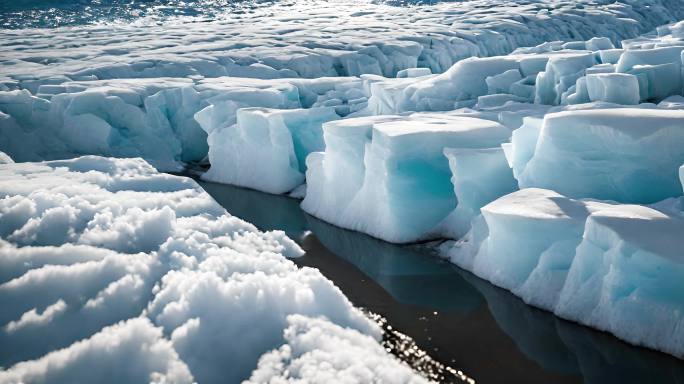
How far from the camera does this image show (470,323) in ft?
16.4

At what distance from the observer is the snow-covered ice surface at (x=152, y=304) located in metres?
3.06

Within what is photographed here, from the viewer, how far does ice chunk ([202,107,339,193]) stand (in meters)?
9.22

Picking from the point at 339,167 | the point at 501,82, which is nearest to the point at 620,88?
the point at 501,82

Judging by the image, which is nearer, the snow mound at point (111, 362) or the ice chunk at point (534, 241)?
the snow mound at point (111, 362)

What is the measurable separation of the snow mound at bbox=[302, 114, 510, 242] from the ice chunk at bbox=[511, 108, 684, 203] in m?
1.13

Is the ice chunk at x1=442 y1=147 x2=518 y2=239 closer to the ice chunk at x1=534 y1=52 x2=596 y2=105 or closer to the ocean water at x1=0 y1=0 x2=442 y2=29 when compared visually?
the ice chunk at x1=534 y1=52 x2=596 y2=105

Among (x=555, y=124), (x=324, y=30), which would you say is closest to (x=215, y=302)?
(x=555, y=124)

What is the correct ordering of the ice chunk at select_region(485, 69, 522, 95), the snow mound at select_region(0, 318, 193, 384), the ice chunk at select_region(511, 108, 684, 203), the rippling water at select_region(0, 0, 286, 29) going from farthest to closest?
the rippling water at select_region(0, 0, 286, 29), the ice chunk at select_region(485, 69, 522, 95), the ice chunk at select_region(511, 108, 684, 203), the snow mound at select_region(0, 318, 193, 384)

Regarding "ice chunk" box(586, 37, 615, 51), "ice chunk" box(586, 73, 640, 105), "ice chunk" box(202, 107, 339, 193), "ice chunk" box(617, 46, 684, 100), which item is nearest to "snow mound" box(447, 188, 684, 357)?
"ice chunk" box(586, 73, 640, 105)

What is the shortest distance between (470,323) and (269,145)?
5.09 m

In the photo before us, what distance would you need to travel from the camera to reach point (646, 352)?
4.20m

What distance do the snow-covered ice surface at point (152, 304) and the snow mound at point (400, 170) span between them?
264 cm

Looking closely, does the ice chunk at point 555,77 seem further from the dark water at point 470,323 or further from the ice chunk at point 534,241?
the ice chunk at point 534,241

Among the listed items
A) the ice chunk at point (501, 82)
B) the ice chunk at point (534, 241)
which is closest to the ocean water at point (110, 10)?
the ice chunk at point (501, 82)
